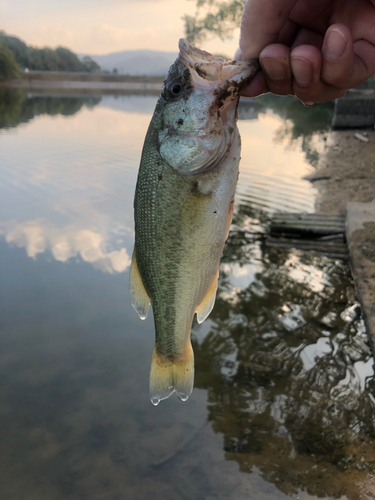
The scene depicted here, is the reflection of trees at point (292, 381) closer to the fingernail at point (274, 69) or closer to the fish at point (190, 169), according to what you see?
the fish at point (190, 169)

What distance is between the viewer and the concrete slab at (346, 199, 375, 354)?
611 cm

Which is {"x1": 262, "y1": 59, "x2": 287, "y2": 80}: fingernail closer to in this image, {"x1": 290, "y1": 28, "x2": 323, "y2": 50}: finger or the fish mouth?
the fish mouth

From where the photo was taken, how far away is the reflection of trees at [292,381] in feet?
13.7

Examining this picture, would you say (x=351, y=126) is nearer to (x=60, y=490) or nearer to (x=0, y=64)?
(x=60, y=490)

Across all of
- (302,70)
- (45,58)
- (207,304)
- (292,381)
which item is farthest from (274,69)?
(45,58)

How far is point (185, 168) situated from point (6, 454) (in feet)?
13.3

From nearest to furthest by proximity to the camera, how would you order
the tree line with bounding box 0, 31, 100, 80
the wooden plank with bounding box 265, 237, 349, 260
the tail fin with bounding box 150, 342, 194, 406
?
the tail fin with bounding box 150, 342, 194, 406 → the wooden plank with bounding box 265, 237, 349, 260 → the tree line with bounding box 0, 31, 100, 80

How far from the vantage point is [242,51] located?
86.8 inches

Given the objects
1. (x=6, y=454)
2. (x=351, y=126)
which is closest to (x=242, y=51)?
(x=6, y=454)

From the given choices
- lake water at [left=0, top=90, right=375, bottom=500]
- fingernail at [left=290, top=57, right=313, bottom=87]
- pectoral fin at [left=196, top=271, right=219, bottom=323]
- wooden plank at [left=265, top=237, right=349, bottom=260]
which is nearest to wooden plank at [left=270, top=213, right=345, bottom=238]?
wooden plank at [left=265, top=237, right=349, bottom=260]

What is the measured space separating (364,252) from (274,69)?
6.33m

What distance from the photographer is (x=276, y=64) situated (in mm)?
2037

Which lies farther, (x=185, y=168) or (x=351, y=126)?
(x=351, y=126)

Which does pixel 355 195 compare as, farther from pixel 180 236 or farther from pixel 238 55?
pixel 180 236
